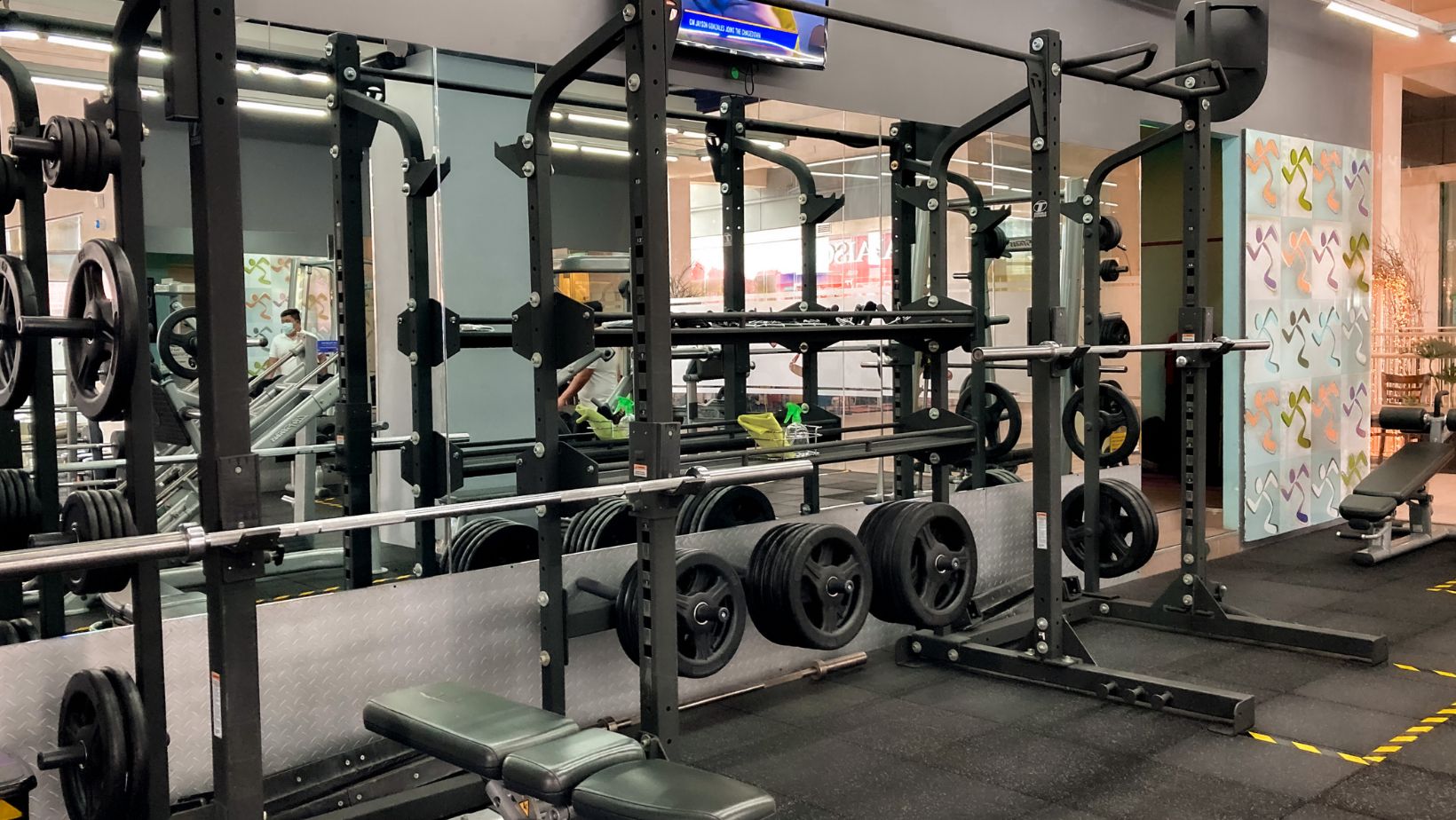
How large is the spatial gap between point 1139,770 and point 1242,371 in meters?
3.84

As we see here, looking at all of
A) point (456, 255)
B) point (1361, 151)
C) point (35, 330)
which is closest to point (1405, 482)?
point (1361, 151)

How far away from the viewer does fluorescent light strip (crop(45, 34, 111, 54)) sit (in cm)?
327

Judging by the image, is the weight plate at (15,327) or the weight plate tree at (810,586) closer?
the weight plate at (15,327)

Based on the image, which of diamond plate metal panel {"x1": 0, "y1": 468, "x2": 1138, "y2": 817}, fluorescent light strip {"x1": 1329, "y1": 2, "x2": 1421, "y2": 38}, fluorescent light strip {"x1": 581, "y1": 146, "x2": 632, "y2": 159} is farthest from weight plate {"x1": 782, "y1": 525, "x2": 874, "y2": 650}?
fluorescent light strip {"x1": 1329, "y1": 2, "x2": 1421, "y2": 38}

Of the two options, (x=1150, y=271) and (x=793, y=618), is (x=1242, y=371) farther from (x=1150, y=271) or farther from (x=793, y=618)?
(x=793, y=618)

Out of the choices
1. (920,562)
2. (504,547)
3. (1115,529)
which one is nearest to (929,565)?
(920,562)

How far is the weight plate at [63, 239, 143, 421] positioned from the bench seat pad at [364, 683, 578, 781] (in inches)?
33.0

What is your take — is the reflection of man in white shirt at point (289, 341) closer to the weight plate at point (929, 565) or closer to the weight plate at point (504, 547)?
the weight plate at point (504, 547)

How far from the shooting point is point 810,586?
3631mm

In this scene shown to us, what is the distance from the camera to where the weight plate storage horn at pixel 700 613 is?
3238 mm

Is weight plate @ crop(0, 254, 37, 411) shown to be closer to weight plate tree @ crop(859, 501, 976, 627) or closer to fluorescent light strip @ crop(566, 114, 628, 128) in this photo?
weight plate tree @ crop(859, 501, 976, 627)

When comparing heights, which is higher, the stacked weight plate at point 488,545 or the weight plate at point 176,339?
the weight plate at point 176,339

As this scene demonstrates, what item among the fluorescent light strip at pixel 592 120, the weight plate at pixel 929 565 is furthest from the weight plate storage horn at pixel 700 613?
the fluorescent light strip at pixel 592 120

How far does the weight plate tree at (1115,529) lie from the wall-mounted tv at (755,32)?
2.16 meters
